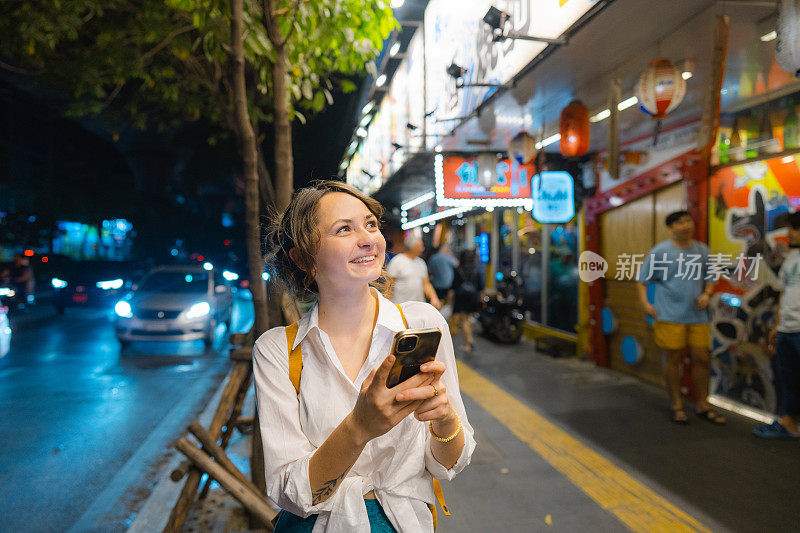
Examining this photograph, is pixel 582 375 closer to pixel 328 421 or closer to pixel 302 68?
pixel 302 68

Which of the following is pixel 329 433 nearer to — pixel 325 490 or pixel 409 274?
pixel 325 490

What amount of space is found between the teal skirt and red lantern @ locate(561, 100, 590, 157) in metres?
4.85

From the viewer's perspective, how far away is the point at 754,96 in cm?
494

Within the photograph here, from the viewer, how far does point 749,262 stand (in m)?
4.46

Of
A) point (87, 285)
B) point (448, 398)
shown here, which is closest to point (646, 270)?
point (448, 398)

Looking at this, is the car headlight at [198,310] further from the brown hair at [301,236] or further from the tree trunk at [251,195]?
the brown hair at [301,236]

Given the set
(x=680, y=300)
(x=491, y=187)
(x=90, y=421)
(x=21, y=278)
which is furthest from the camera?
(x=21, y=278)

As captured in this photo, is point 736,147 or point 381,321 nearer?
point 381,321

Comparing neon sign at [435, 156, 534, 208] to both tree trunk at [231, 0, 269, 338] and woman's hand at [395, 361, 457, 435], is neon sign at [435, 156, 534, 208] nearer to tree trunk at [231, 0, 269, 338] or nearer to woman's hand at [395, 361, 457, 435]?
tree trunk at [231, 0, 269, 338]

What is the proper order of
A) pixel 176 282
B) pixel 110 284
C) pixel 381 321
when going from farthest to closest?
pixel 110 284 → pixel 176 282 → pixel 381 321

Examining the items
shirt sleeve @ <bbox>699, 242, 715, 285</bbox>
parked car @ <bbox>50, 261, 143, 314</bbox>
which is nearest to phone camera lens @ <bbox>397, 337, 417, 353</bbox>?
shirt sleeve @ <bbox>699, 242, 715, 285</bbox>

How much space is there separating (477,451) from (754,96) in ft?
13.6

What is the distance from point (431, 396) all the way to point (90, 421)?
246 inches

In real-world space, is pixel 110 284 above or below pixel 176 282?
below
